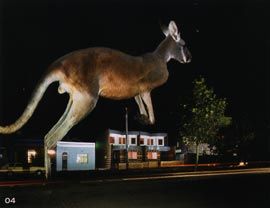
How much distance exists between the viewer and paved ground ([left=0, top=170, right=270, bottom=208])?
1212cm

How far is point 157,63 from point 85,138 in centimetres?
2954

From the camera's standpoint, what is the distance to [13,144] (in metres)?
37.4

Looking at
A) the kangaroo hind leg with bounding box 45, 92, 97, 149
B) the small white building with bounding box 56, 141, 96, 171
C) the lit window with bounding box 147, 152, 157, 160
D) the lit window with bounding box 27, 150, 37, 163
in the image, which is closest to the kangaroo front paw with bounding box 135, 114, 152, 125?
the kangaroo hind leg with bounding box 45, 92, 97, 149

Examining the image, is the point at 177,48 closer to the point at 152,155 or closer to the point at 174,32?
the point at 174,32

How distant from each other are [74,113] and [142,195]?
3632 millimetres

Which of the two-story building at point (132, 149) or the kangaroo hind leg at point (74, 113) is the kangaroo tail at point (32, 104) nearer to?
the kangaroo hind leg at point (74, 113)

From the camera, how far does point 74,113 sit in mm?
12797

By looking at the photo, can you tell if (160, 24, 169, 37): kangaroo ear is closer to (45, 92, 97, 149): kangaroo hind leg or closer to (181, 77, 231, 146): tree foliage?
(45, 92, 97, 149): kangaroo hind leg

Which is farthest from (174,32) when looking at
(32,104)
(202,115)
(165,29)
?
(202,115)

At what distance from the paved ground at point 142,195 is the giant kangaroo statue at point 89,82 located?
1.96 metres

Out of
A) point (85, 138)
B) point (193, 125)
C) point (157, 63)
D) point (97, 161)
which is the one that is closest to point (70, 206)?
point (157, 63)

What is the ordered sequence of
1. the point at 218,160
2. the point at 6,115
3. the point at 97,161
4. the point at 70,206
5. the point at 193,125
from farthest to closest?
the point at 97,161, the point at 218,160, the point at 193,125, the point at 6,115, the point at 70,206

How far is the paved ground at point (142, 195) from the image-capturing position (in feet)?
39.8

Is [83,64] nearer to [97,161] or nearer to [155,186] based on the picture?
[155,186]
